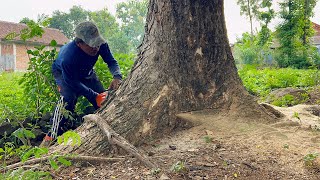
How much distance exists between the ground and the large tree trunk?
15 cm

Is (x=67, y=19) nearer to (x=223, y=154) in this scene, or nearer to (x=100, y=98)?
(x=100, y=98)

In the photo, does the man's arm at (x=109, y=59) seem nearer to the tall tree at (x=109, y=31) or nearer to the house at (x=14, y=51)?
the house at (x=14, y=51)

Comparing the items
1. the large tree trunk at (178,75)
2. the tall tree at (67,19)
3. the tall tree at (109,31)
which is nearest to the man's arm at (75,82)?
the large tree trunk at (178,75)

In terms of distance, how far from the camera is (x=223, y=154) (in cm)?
319

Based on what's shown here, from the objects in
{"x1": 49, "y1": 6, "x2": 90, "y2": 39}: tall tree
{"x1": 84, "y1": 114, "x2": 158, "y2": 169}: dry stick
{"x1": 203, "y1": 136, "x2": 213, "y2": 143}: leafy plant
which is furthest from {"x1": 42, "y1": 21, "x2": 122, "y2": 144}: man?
{"x1": 49, "y1": 6, "x2": 90, "y2": 39}: tall tree

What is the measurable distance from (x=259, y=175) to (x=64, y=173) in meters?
1.46

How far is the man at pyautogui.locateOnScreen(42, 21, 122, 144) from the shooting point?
14.3ft

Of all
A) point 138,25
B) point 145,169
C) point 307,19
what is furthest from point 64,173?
point 138,25

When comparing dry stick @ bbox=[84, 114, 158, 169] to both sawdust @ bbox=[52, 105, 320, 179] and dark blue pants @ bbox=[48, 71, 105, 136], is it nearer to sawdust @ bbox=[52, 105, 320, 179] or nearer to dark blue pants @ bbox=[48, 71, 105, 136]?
sawdust @ bbox=[52, 105, 320, 179]

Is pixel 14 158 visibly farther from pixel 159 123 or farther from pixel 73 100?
pixel 159 123

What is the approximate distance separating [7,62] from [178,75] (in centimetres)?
2501

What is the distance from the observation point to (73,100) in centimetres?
464

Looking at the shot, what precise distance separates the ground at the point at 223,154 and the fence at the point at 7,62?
24.2m

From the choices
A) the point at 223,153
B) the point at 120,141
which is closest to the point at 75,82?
the point at 120,141
